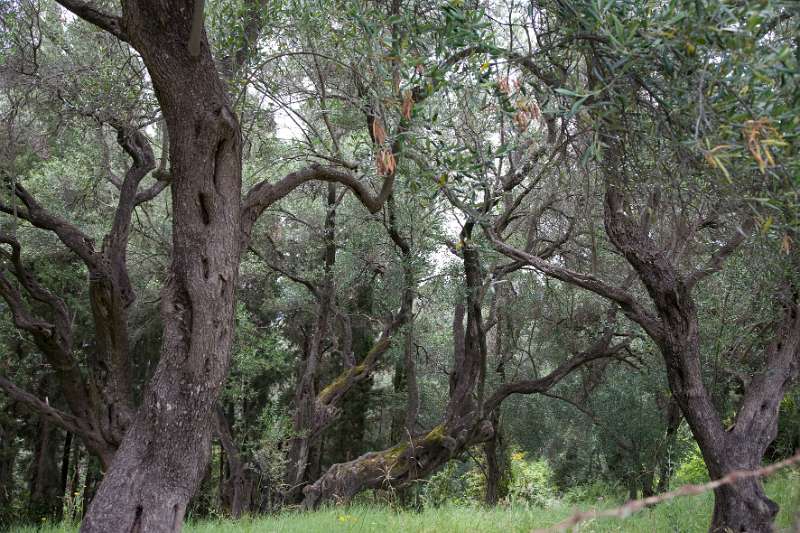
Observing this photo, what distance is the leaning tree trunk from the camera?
456cm

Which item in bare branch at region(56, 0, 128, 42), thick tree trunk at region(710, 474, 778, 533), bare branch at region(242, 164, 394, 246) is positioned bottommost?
thick tree trunk at region(710, 474, 778, 533)

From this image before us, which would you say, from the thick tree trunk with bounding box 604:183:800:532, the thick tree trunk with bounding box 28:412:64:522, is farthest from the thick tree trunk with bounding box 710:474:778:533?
the thick tree trunk with bounding box 28:412:64:522

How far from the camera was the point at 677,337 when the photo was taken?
7.00 m

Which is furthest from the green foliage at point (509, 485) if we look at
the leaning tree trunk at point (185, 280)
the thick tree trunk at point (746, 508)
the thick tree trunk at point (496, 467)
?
the leaning tree trunk at point (185, 280)

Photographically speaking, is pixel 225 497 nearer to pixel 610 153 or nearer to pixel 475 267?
pixel 475 267

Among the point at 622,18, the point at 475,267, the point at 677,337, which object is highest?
the point at 475,267

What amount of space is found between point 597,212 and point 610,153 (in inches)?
206

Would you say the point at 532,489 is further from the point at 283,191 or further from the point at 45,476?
the point at 45,476

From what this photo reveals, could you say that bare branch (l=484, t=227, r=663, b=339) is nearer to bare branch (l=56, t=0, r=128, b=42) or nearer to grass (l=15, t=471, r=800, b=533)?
grass (l=15, t=471, r=800, b=533)

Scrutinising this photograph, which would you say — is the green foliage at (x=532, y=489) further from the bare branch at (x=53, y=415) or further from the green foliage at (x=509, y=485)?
the bare branch at (x=53, y=415)

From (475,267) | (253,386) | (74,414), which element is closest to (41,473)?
(253,386)

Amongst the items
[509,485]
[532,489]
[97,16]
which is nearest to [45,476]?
[509,485]

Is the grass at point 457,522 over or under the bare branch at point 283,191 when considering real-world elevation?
under

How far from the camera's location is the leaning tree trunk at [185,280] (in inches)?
179
